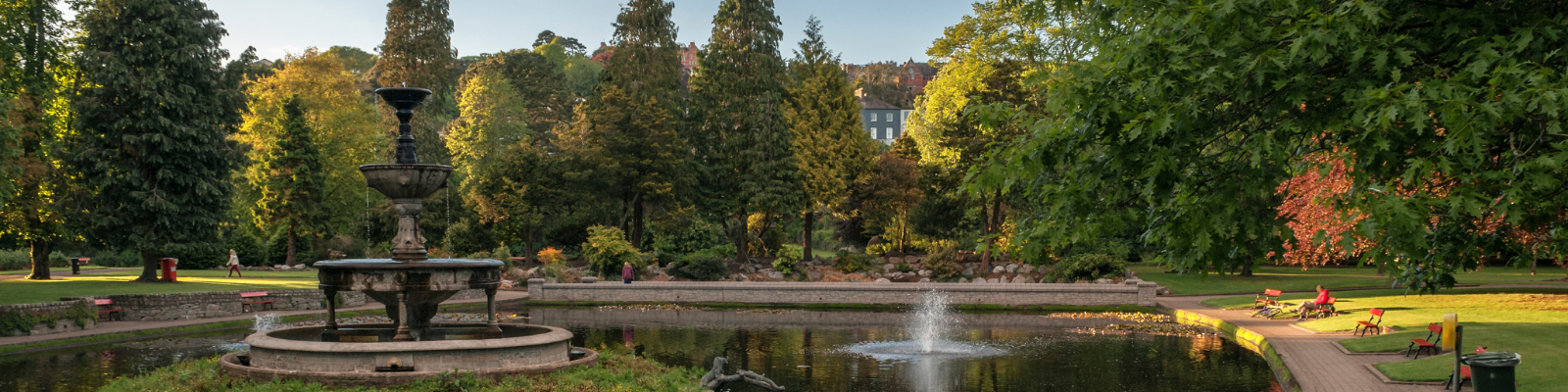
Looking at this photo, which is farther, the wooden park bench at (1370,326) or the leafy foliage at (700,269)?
the leafy foliage at (700,269)

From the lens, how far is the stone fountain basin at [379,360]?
1306 centimetres

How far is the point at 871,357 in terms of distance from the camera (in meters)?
20.5

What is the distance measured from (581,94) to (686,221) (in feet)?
176

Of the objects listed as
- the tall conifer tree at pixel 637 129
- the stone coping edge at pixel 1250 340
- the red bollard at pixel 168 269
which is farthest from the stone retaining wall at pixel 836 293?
the red bollard at pixel 168 269

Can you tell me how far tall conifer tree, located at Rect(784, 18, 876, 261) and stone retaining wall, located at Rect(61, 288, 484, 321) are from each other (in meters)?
21.9

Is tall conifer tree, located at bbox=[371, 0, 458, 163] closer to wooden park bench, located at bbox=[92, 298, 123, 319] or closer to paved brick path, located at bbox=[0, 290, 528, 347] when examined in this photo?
paved brick path, located at bbox=[0, 290, 528, 347]

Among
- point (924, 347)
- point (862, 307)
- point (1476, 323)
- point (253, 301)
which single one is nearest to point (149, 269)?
point (253, 301)

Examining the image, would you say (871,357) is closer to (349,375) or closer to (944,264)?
(349,375)

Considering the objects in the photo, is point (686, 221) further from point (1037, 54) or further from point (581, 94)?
point (581, 94)

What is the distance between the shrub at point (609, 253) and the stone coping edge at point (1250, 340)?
66.5 feet

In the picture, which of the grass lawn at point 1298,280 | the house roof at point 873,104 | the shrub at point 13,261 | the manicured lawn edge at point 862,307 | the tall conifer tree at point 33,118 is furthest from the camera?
the house roof at point 873,104

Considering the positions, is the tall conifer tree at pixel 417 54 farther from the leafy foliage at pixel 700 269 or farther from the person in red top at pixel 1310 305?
the person in red top at pixel 1310 305

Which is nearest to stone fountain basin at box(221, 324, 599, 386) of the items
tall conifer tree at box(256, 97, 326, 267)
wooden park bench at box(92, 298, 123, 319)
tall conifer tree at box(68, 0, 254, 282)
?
wooden park bench at box(92, 298, 123, 319)

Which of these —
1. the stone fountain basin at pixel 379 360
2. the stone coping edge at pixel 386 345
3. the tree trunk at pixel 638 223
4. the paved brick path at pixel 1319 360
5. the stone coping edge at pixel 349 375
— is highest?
the tree trunk at pixel 638 223
